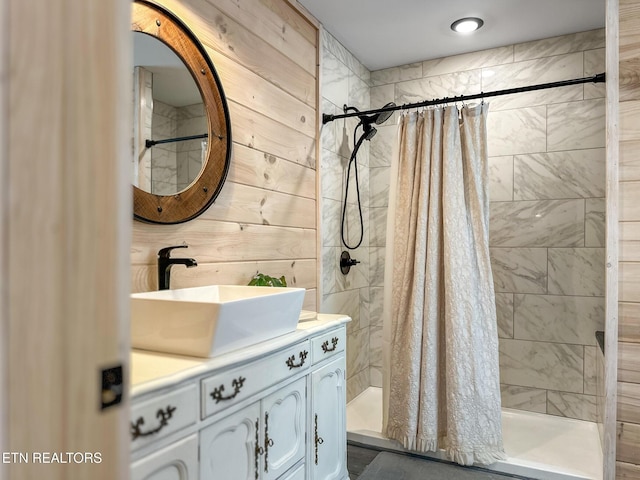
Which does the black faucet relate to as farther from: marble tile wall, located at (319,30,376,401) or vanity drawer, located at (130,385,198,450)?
marble tile wall, located at (319,30,376,401)

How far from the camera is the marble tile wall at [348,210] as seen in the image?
110 inches

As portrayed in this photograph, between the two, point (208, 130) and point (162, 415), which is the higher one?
point (208, 130)

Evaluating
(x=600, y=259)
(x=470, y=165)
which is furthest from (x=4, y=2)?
(x=600, y=259)

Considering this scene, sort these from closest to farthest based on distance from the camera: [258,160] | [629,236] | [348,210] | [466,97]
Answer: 1. [629,236]
2. [258,160]
3. [466,97]
4. [348,210]

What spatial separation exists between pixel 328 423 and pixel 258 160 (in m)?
1.21

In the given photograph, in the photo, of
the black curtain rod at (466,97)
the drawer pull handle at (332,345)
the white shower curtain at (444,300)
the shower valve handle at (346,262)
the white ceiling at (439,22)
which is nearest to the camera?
the drawer pull handle at (332,345)

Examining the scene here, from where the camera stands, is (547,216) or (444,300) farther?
(547,216)

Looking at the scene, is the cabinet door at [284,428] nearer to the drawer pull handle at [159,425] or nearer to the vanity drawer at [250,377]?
the vanity drawer at [250,377]

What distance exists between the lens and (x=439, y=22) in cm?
270

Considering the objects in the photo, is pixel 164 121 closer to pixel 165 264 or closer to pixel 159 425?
pixel 165 264

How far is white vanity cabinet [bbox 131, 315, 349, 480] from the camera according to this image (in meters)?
1.05

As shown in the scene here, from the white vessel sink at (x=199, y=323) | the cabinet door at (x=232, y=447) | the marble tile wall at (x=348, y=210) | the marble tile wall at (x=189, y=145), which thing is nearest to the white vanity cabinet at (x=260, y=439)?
the cabinet door at (x=232, y=447)

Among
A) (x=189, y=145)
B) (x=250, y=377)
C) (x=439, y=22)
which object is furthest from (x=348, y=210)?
(x=250, y=377)

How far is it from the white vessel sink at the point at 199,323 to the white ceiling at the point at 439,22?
1896 mm
